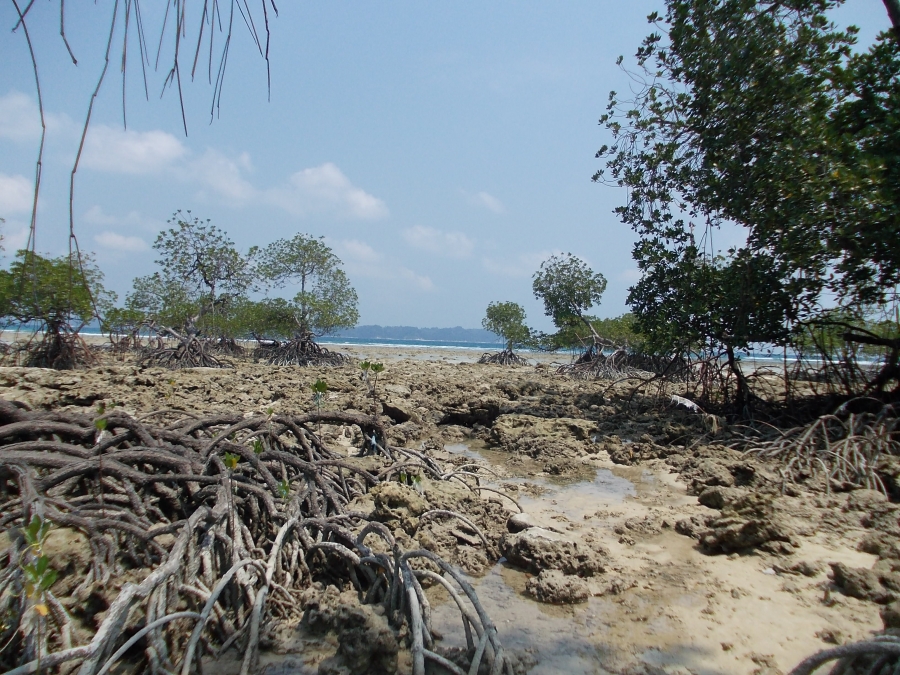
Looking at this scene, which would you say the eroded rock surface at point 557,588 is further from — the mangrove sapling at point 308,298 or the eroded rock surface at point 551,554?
the mangrove sapling at point 308,298

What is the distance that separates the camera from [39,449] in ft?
9.50

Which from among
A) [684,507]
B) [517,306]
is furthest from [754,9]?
[517,306]

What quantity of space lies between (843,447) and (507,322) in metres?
27.6

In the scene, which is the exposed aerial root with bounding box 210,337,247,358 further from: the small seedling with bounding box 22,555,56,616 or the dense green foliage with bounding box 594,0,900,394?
the small seedling with bounding box 22,555,56,616

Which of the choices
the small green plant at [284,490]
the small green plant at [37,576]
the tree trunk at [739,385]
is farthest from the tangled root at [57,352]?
the tree trunk at [739,385]

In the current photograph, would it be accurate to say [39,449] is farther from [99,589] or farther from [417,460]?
[417,460]

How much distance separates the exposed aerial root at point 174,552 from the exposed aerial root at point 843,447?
3763mm

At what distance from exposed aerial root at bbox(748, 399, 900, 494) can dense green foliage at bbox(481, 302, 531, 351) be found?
2514 cm

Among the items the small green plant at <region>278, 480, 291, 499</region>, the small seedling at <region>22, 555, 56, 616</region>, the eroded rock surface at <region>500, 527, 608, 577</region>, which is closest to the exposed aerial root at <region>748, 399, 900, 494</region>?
the eroded rock surface at <region>500, 527, 608, 577</region>

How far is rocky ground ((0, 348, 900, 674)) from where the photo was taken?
2.59 meters

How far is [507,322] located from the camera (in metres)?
33.2

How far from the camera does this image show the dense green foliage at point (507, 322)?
105 ft

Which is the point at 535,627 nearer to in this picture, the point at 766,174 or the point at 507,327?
the point at 766,174

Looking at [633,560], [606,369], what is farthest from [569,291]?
[633,560]
